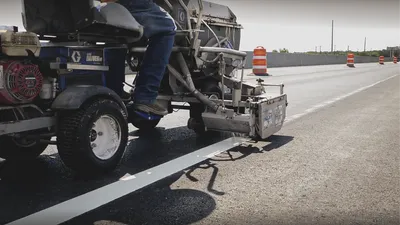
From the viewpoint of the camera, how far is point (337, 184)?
3.64m

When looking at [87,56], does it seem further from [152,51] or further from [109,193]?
[109,193]

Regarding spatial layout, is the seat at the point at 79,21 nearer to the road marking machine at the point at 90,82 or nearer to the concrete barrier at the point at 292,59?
the road marking machine at the point at 90,82

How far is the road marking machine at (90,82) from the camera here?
345 cm

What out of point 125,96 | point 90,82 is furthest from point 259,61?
point 90,82

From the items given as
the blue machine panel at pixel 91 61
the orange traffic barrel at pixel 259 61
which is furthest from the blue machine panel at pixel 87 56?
the orange traffic barrel at pixel 259 61

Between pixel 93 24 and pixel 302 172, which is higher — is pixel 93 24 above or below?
above

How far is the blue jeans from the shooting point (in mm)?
4402

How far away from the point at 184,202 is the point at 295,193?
934 mm

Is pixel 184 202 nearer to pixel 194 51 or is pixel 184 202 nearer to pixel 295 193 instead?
pixel 295 193

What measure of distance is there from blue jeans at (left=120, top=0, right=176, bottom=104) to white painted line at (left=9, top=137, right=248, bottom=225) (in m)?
0.81

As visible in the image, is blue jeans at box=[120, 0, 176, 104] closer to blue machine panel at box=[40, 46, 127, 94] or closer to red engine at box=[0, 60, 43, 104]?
blue machine panel at box=[40, 46, 127, 94]

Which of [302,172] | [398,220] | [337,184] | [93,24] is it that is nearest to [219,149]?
[302,172]

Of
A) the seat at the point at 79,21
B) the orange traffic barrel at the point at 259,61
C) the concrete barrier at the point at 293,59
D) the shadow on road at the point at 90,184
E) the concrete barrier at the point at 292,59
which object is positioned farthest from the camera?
the concrete barrier at the point at 293,59

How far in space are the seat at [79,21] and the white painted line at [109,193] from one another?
141 centimetres
